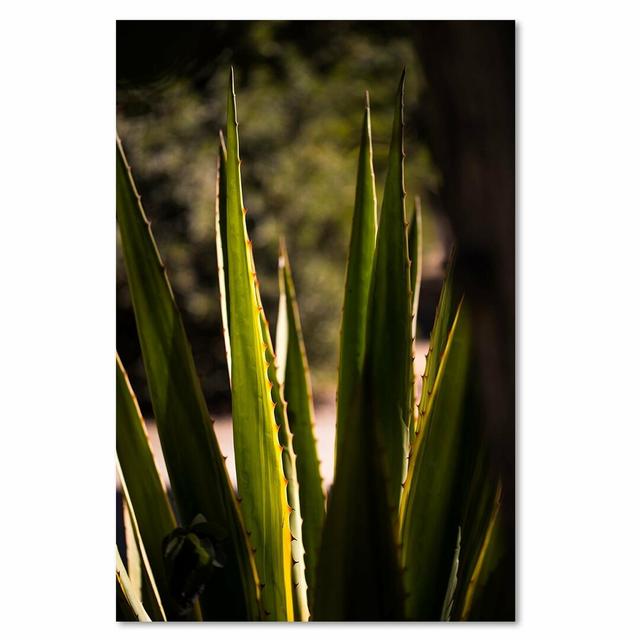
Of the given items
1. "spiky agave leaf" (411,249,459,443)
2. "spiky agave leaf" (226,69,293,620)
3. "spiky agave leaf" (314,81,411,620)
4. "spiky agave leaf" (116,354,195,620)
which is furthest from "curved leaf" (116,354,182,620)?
"spiky agave leaf" (411,249,459,443)

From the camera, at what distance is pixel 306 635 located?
122 centimetres

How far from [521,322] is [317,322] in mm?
312

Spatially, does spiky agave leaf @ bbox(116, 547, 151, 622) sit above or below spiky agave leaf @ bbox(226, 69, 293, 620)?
below

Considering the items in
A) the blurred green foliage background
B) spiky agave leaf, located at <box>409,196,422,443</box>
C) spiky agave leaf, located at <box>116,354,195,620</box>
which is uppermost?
the blurred green foliage background

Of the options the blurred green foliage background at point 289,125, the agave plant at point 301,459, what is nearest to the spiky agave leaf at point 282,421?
the agave plant at point 301,459

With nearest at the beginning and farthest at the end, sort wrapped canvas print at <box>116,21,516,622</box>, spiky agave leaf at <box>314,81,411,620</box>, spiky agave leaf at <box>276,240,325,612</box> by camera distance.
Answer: spiky agave leaf at <box>314,81,411,620</box> → wrapped canvas print at <box>116,21,516,622</box> → spiky agave leaf at <box>276,240,325,612</box>

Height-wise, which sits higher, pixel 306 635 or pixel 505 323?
pixel 505 323

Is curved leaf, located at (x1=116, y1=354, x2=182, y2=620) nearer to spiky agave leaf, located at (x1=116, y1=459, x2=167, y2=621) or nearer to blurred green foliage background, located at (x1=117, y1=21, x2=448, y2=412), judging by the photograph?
spiky agave leaf, located at (x1=116, y1=459, x2=167, y2=621)

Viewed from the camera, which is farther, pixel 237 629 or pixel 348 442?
pixel 237 629

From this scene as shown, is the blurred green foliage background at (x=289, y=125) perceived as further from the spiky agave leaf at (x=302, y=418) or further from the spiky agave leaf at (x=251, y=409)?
the spiky agave leaf at (x=251, y=409)

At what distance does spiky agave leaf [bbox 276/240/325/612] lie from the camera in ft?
3.87
